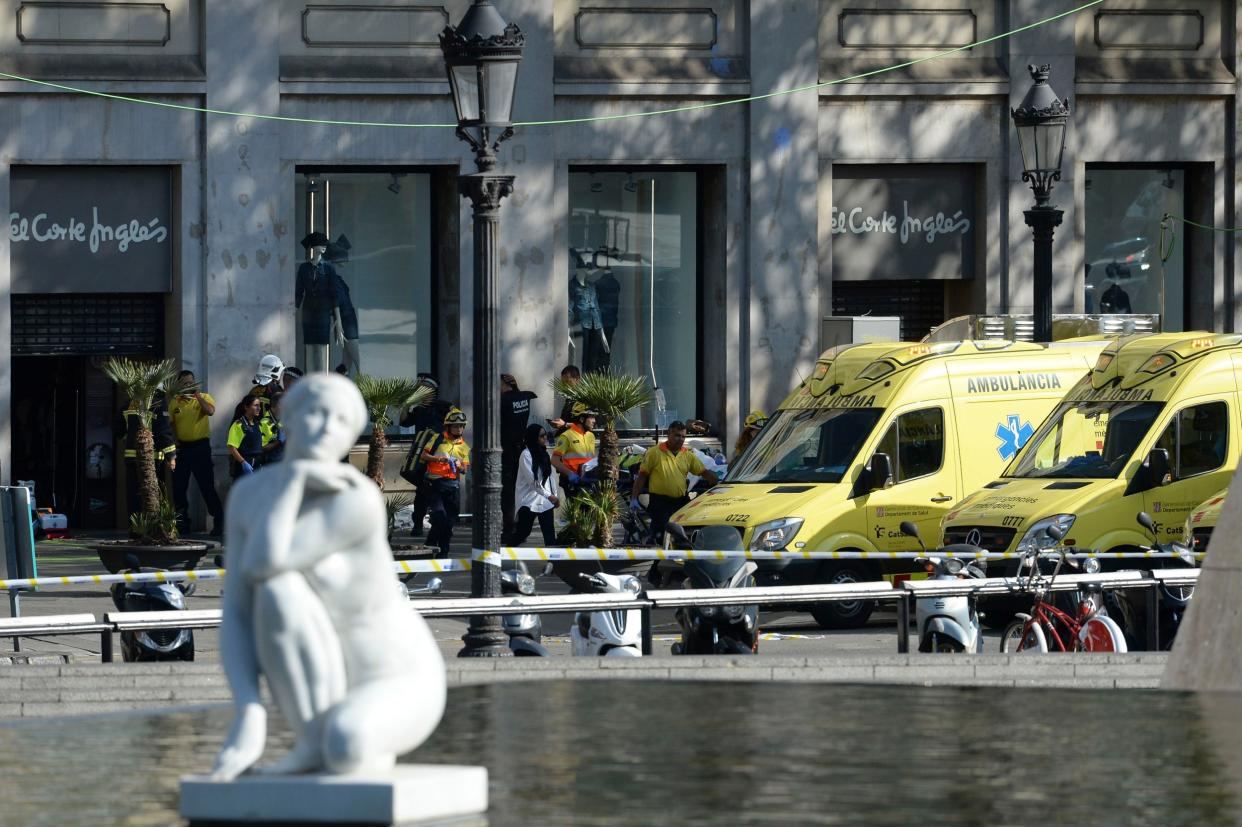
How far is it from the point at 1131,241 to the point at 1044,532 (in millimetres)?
13430

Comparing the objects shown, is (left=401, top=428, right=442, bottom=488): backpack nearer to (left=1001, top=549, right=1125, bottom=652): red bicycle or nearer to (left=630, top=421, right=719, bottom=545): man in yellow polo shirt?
(left=630, top=421, right=719, bottom=545): man in yellow polo shirt

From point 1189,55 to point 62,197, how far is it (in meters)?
13.6

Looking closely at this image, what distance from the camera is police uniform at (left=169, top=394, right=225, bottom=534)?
24188 mm

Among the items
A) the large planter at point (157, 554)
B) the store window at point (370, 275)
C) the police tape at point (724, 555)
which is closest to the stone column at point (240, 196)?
the store window at point (370, 275)

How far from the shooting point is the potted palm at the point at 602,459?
797 inches

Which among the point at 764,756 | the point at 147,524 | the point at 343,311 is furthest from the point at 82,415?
the point at 764,756

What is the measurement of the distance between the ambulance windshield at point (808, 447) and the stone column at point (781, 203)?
7971mm

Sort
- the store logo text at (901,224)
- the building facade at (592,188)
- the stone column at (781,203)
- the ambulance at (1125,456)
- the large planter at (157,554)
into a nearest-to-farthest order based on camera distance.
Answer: the ambulance at (1125,456), the large planter at (157,554), the building facade at (592,188), the stone column at (781,203), the store logo text at (901,224)

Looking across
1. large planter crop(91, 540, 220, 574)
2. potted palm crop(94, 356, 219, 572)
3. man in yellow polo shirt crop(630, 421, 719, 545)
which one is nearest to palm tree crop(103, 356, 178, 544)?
potted palm crop(94, 356, 219, 572)

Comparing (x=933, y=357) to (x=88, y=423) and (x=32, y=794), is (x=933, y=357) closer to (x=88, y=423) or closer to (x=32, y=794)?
(x=88, y=423)

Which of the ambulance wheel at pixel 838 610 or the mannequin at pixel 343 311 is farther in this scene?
the mannequin at pixel 343 311

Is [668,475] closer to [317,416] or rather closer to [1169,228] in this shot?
[1169,228]

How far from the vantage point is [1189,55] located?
29.3 m

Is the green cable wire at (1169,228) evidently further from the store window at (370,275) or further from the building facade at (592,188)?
the store window at (370,275)
